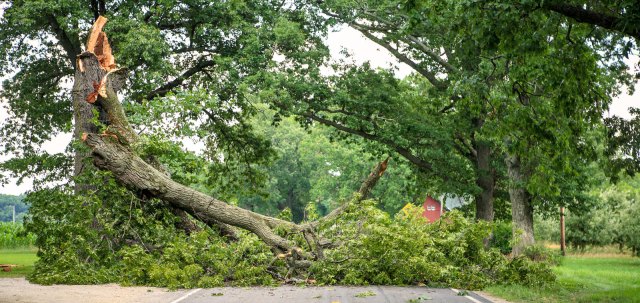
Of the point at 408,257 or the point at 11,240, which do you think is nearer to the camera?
the point at 408,257

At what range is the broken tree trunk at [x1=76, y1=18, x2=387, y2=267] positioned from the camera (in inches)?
648

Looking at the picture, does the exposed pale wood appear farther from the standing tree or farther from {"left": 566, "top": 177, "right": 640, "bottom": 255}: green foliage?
{"left": 566, "top": 177, "right": 640, "bottom": 255}: green foliage

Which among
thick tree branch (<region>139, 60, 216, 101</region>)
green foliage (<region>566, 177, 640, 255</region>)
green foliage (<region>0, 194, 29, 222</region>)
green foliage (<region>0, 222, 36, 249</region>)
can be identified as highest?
thick tree branch (<region>139, 60, 216, 101</region>)

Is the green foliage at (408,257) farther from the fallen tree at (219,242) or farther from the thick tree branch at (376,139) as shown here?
the thick tree branch at (376,139)

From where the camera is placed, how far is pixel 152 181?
1725 cm

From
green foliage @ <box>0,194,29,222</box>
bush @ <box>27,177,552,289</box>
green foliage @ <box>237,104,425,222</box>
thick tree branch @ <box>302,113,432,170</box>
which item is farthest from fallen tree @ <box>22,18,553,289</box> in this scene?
green foliage @ <box>0,194,29,222</box>

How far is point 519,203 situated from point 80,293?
1864 cm

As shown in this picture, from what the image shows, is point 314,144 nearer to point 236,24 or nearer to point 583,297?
point 236,24

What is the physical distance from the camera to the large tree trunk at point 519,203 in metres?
26.6

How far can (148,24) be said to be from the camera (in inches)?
871

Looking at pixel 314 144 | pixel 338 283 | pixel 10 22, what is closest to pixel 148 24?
pixel 10 22

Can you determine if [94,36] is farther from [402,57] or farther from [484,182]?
[484,182]

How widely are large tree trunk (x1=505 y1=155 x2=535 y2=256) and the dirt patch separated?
15.8 m

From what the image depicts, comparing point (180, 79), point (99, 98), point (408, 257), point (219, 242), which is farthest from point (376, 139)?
point (408, 257)
